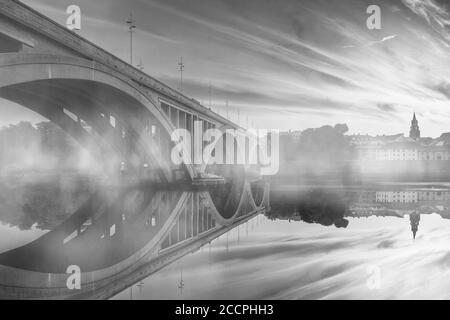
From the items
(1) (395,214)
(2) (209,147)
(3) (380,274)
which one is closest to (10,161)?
(2) (209,147)

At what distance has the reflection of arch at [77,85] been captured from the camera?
539 inches

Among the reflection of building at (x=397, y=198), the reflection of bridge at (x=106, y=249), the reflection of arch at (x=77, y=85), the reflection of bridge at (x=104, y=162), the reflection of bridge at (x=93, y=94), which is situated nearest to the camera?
the reflection of bridge at (x=106, y=249)

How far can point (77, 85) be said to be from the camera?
2103 cm

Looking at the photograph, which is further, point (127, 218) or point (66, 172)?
point (66, 172)

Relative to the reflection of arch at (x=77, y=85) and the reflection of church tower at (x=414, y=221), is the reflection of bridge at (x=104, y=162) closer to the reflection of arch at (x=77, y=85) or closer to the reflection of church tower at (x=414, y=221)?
the reflection of arch at (x=77, y=85)

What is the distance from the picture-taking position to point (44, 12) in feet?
51.2

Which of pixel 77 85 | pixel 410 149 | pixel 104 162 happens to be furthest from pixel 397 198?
pixel 410 149

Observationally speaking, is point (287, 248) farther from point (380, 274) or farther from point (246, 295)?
point (246, 295)

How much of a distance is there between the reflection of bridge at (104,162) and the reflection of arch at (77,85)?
5cm

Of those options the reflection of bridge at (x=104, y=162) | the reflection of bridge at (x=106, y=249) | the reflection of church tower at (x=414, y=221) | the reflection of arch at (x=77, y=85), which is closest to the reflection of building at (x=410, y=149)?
the reflection of bridge at (x=104, y=162)

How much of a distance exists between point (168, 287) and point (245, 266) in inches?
73.7

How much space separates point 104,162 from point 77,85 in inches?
518

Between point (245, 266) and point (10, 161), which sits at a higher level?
point (10, 161)

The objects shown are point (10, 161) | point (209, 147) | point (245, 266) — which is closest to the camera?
point (245, 266)
